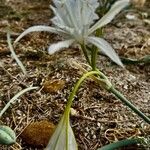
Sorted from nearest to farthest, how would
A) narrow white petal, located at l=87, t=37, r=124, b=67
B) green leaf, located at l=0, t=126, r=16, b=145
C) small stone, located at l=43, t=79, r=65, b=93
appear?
narrow white petal, located at l=87, t=37, r=124, b=67
green leaf, located at l=0, t=126, r=16, b=145
small stone, located at l=43, t=79, r=65, b=93

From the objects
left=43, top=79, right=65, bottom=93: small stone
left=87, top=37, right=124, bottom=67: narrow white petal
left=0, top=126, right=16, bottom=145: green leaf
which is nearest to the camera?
left=87, top=37, right=124, bottom=67: narrow white petal

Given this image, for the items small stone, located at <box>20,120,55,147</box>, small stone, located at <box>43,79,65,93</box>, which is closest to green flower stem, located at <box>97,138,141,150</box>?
small stone, located at <box>20,120,55,147</box>

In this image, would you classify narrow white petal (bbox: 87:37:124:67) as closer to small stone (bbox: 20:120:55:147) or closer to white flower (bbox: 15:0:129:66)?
white flower (bbox: 15:0:129:66)

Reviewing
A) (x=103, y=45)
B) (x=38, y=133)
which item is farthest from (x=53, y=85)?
(x=103, y=45)

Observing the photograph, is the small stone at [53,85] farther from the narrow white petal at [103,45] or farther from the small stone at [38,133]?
the narrow white petal at [103,45]

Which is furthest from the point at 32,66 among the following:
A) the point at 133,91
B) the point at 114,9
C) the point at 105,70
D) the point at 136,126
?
the point at 114,9

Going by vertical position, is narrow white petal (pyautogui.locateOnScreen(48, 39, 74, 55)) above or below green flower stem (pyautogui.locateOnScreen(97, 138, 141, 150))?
above

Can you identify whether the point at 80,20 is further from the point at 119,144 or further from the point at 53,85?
the point at 53,85
